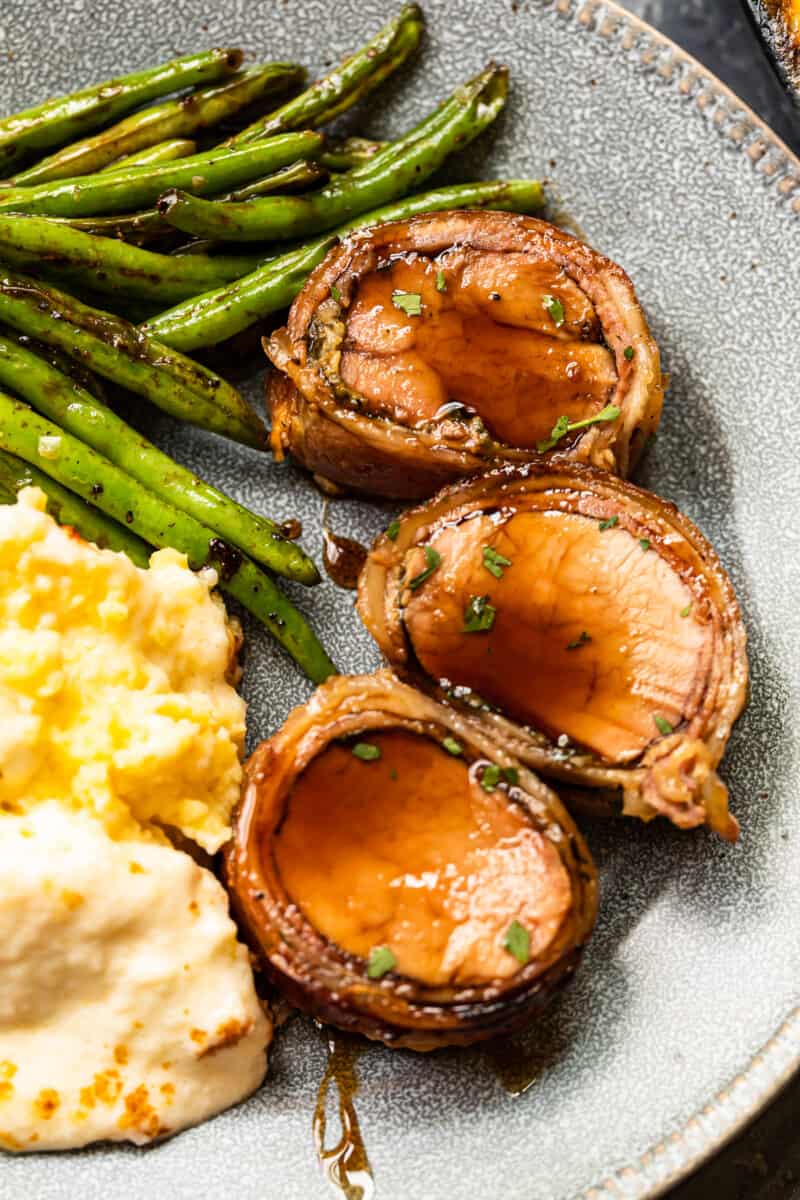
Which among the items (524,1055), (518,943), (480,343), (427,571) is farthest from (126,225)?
(524,1055)

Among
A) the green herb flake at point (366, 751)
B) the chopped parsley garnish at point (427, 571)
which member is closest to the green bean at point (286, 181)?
the chopped parsley garnish at point (427, 571)

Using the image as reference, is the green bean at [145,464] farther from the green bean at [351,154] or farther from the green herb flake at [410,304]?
the green bean at [351,154]

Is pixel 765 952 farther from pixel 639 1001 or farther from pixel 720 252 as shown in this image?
pixel 720 252

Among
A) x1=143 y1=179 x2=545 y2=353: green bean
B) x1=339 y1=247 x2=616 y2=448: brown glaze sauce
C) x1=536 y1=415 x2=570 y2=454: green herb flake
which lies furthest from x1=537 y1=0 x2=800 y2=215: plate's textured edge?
x1=536 y1=415 x2=570 y2=454: green herb flake

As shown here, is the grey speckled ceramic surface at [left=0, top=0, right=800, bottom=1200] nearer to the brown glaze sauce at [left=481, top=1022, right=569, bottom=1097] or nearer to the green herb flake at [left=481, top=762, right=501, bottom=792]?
the brown glaze sauce at [left=481, top=1022, right=569, bottom=1097]

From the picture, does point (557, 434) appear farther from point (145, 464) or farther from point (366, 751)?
point (145, 464)
